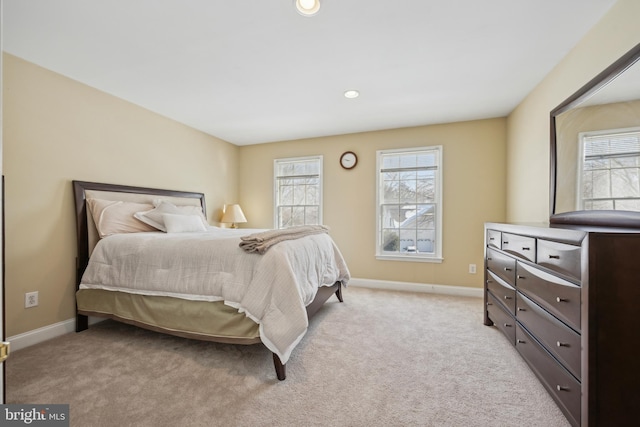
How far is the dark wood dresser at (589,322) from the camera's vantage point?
1.27 m

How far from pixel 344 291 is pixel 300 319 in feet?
7.03

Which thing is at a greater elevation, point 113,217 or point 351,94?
point 351,94

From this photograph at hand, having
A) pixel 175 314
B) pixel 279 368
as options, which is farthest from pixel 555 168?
pixel 175 314

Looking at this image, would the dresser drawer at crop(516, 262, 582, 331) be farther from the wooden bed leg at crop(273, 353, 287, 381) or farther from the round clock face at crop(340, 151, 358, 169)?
the round clock face at crop(340, 151, 358, 169)

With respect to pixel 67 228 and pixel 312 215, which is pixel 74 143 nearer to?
pixel 67 228

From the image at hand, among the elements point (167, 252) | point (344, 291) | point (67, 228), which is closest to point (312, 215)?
point (344, 291)

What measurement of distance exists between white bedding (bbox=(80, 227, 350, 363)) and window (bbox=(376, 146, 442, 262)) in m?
1.76

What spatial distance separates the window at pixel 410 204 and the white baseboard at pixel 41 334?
11.7ft

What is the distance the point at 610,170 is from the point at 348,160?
9.79 feet

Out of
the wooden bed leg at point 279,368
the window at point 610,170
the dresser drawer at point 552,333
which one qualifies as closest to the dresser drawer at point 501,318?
the dresser drawer at point 552,333

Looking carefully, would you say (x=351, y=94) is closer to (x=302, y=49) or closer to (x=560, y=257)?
(x=302, y=49)

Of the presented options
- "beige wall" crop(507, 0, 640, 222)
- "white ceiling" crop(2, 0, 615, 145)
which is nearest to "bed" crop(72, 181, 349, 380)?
"white ceiling" crop(2, 0, 615, 145)

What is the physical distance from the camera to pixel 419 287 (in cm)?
396

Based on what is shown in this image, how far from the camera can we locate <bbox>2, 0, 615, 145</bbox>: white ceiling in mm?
1829
